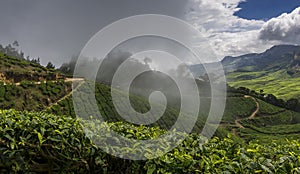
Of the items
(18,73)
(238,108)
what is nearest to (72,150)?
(18,73)

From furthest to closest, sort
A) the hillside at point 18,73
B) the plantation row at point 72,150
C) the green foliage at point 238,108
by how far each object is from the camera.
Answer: the green foliage at point 238,108 < the hillside at point 18,73 < the plantation row at point 72,150

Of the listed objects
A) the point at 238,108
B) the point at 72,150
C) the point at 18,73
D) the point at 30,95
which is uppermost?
the point at 18,73

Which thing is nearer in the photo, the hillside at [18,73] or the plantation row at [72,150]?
the plantation row at [72,150]

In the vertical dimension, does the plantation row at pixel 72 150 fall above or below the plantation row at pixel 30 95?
below

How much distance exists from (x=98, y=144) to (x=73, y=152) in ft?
0.75

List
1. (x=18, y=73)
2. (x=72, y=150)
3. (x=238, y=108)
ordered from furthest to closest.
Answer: (x=238, y=108), (x=18, y=73), (x=72, y=150)

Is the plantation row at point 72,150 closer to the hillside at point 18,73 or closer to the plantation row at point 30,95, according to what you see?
the plantation row at point 30,95

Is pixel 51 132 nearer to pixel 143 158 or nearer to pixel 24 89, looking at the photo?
pixel 143 158

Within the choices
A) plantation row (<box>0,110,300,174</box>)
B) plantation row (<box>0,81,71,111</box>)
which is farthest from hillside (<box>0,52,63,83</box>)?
plantation row (<box>0,110,300,174</box>)

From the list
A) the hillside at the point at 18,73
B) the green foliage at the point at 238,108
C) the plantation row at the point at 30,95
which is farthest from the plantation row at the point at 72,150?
the green foliage at the point at 238,108

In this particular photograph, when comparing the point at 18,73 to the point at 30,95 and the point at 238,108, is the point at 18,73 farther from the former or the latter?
the point at 238,108

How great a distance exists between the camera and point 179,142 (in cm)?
254

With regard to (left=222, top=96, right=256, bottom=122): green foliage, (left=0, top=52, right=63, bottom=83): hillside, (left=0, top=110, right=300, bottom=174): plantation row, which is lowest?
(left=0, top=110, right=300, bottom=174): plantation row

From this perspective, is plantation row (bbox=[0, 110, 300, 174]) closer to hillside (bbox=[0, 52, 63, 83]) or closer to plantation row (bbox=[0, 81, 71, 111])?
plantation row (bbox=[0, 81, 71, 111])
